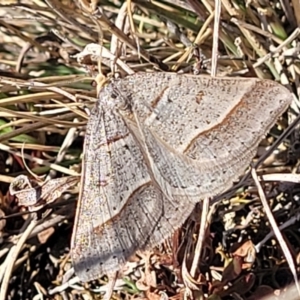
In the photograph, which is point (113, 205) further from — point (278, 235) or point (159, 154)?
point (278, 235)

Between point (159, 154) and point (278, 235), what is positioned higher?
point (159, 154)

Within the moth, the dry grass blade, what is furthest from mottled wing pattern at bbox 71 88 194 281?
Answer: the dry grass blade

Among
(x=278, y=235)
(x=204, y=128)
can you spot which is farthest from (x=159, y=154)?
(x=278, y=235)

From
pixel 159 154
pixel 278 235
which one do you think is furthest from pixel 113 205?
pixel 278 235

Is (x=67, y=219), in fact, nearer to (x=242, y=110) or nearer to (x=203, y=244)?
(x=203, y=244)

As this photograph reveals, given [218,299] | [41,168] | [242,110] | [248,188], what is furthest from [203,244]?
[41,168]

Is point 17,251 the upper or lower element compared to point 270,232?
lower

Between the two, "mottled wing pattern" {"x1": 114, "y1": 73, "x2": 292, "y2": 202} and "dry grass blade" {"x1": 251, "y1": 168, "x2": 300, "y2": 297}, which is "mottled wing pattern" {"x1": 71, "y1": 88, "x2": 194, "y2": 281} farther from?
"dry grass blade" {"x1": 251, "y1": 168, "x2": 300, "y2": 297}
